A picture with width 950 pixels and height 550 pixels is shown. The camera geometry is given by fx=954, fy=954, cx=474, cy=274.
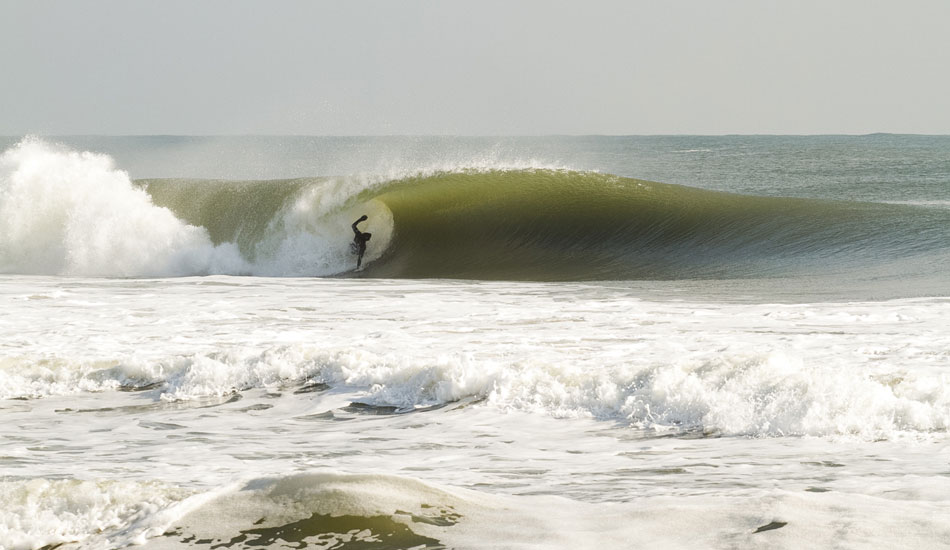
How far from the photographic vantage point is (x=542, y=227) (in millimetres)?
18125

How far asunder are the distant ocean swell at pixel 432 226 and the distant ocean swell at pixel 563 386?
7.73 meters

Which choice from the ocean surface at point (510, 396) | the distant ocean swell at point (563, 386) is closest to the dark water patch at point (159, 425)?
the ocean surface at point (510, 396)

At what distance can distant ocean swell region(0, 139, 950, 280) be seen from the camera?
15.7m

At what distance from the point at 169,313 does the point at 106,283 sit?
3857 millimetres

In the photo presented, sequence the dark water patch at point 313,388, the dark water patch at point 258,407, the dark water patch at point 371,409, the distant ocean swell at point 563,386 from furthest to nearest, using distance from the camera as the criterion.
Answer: the dark water patch at point 313,388 < the dark water patch at point 258,407 < the dark water patch at point 371,409 < the distant ocean swell at point 563,386

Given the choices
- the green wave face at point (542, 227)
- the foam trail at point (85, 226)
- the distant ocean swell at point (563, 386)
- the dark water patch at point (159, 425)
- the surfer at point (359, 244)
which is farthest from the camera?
the foam trail at point (85, 226)

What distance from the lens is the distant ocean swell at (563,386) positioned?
17.7 feet

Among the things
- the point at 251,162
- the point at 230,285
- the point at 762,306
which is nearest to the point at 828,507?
the point at 762,306

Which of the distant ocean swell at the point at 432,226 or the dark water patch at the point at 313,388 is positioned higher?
the distant ocean swell at the point at 432,226

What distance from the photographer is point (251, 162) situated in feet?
144

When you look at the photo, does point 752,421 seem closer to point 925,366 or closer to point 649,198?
point 925,366

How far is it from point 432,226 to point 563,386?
12478mm

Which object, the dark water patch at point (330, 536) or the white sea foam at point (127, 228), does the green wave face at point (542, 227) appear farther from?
the dark water patch at point (330, 536)

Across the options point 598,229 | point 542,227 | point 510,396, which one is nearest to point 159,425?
point 510,396
